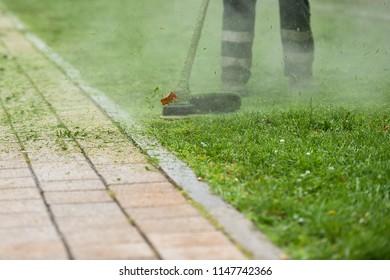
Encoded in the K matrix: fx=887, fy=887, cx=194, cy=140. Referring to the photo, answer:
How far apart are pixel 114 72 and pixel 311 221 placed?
4.76 m

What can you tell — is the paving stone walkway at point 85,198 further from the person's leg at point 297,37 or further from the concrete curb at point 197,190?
the person's leg at point 297,37

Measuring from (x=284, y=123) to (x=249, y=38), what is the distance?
4.70ft

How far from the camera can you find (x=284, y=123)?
19.0ft

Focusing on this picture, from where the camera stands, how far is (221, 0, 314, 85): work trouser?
6980mm

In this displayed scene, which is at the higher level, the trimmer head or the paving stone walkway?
the paving stone walkway

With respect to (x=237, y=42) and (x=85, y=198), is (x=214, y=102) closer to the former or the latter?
(x=237, y=42)

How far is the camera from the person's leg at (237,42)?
696cm

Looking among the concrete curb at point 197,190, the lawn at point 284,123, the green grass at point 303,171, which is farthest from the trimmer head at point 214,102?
the concrete curb at point 197,190

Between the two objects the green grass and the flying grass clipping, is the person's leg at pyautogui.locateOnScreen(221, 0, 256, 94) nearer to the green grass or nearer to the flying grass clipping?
the flying grass clipping

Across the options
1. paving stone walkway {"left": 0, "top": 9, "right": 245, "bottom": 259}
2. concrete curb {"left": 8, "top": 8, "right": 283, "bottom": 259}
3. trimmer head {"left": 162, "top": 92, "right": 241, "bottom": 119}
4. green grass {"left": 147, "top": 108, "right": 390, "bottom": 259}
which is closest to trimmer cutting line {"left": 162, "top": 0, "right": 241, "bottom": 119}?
trimmer head {"left": 162, "top": 92, "right": 241, "bottom": 119}

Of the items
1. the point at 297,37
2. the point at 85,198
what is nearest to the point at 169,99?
the point at 297,37

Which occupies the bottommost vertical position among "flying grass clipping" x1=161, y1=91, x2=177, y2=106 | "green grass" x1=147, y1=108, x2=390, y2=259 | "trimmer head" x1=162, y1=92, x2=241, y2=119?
"trimmer head" x1=162, y1=92, x2=241, y2=119

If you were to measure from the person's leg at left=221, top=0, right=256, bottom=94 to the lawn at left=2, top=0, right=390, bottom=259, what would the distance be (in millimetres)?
193
